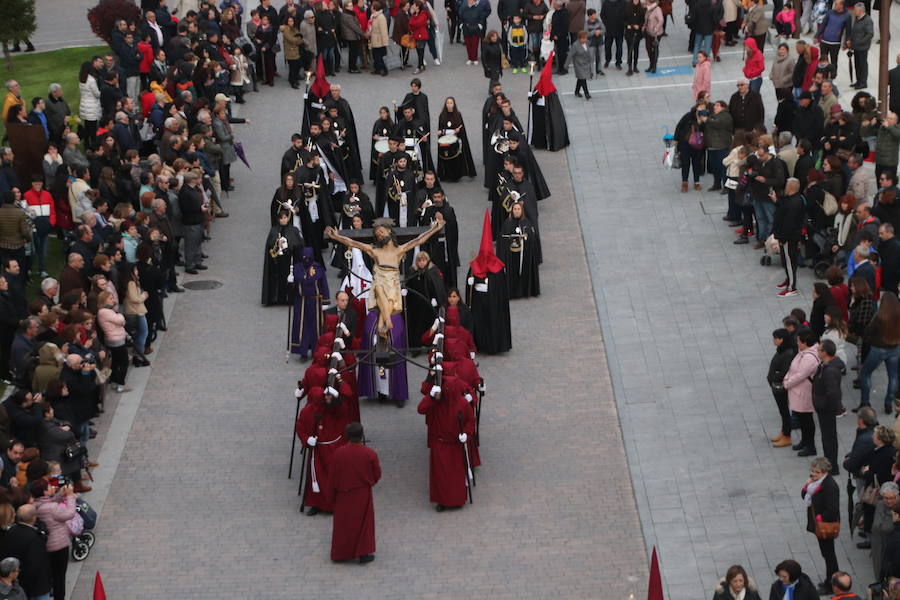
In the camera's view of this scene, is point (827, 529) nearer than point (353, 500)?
Yes

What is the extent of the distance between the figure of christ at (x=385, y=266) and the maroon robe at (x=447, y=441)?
2548 mm

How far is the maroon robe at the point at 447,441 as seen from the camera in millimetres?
17797

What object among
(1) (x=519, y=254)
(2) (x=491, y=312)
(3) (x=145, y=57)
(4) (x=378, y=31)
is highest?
(4) (x=378, y=31)

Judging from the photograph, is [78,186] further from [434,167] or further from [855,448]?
[855,448]

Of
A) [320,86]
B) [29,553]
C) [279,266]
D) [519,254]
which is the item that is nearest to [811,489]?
[29,553]

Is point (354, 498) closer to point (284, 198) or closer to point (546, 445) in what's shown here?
point (546, 445)

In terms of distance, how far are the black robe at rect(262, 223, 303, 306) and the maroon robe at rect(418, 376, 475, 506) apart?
18.6 feet

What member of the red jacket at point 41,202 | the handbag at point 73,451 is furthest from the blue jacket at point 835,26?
the handbag at point 73,451

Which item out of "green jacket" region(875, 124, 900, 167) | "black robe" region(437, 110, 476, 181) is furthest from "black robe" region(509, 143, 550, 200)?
"green jacket" region(875, 124, 900, 167)

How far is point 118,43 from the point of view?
30781mm

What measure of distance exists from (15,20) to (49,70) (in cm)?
157

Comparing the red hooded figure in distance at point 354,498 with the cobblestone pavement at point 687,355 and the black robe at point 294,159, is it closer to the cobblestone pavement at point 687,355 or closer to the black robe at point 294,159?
the cobblestone pavement at point 687,355

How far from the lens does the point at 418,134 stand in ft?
90.3

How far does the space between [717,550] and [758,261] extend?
816cm
